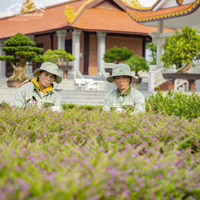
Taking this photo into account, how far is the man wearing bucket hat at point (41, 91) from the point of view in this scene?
5398mm

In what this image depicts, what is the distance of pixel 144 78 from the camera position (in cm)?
2394

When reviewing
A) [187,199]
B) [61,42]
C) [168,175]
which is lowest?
[187,199]

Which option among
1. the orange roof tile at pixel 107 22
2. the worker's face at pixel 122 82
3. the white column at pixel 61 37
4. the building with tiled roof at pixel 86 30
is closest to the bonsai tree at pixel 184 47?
the worker's face at pixel 122 82

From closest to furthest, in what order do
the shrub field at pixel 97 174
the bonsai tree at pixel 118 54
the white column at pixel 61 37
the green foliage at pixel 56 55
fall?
the shrub field at pixel 97 174, the green foliage at pixel 56 55, the bonsai tree at pixel 118 54, the white column at pixel 61 37

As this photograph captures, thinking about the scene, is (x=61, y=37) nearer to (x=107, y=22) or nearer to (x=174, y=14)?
(x=107, y=22)

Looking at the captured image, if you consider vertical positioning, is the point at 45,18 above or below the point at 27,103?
above

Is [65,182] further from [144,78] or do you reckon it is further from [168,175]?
[144,78]

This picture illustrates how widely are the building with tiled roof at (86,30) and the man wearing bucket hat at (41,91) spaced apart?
56.9 feet

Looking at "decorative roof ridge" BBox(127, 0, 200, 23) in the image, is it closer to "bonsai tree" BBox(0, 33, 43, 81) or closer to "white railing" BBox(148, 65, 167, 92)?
"white railing" BBox(148, 65, 167, 92)

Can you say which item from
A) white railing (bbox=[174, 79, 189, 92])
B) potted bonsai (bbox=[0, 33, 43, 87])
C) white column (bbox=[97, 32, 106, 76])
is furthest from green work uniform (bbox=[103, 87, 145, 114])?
white column (bbox=[97, 32, 106, 76])

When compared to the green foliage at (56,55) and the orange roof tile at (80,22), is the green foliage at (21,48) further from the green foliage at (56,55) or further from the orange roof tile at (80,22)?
the orange roof tile at (80,22)

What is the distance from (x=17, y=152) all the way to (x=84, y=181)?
1.97ft

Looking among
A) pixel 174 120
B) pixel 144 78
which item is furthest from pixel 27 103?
pixel 144 78

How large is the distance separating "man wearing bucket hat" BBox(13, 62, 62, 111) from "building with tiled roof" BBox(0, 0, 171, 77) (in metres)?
17.3
